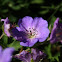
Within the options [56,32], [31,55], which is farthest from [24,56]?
→ [56,32]

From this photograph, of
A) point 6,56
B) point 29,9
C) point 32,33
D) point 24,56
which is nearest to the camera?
point 6,56

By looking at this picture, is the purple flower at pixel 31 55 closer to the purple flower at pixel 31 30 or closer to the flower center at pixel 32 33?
the purple flower at pixel 31 30

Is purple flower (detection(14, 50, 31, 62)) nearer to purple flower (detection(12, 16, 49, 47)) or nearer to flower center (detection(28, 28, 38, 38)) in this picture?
purple flower (detection(12, 16, 49, 47))

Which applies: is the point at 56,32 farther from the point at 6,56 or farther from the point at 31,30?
the point at 6,56

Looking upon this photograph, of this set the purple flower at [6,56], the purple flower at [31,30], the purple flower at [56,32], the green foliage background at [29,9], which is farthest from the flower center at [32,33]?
the purple flower at [6,56]

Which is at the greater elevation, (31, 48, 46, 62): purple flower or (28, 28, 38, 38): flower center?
(28, 28, 38, 38): flower center

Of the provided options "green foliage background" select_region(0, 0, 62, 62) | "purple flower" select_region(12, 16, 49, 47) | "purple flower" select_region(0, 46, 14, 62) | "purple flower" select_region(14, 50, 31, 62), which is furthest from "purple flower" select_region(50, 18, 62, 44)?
"green foliage background" select_region(0, 0, 62, 62)
